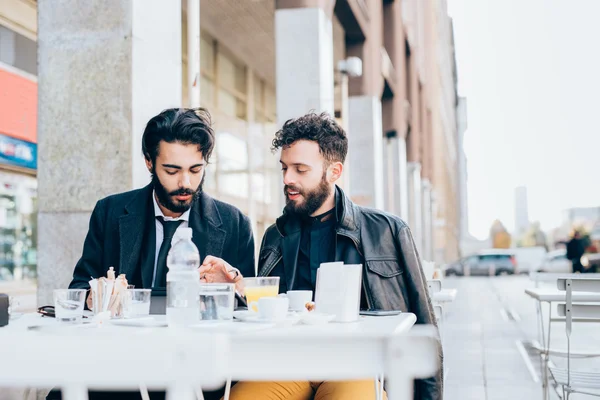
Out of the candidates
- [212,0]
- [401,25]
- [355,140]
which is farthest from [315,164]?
[401,25]

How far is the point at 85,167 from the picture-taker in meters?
4.23

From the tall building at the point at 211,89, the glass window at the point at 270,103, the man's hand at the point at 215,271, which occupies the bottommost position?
the man's hand at the point at 215,271

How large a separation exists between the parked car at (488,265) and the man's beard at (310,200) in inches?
1486

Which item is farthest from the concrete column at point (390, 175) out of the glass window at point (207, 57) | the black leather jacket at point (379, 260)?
the black leather jacket at point (379, 260)

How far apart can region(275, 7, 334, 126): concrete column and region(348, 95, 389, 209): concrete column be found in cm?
426

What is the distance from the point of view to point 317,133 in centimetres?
333

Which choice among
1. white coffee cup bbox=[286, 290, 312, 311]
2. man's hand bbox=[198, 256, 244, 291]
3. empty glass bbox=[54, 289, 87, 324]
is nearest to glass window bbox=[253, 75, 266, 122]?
man's hand bbox=[198, 256, 244, 291]

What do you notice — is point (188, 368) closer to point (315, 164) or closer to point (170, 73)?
point (315, 164)

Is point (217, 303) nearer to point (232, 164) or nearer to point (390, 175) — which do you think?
point (232, 164)

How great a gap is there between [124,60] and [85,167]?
64 cm

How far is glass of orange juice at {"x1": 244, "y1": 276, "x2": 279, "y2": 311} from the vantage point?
94.0 inches

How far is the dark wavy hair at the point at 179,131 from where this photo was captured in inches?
122

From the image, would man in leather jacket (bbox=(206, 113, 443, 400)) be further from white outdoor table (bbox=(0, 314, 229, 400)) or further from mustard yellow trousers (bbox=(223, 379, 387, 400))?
white outdoor table (bbox=(0, 314, 229, 400))

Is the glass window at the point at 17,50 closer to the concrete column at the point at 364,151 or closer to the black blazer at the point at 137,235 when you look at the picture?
the black blazer at the point at 137,235
